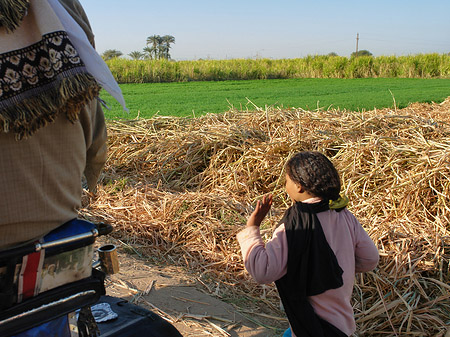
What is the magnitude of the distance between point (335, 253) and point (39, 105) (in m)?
1.35

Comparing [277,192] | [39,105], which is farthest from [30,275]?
[277,192]

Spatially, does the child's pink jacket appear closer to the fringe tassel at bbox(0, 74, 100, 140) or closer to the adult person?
the adult person

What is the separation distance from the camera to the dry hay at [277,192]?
300cm

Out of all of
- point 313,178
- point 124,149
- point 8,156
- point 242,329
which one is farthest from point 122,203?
point 8,156

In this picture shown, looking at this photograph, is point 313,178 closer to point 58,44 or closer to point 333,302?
point 333,302

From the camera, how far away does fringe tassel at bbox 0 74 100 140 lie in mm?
1249

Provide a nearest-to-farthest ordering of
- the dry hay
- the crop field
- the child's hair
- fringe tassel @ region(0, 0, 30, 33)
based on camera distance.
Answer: fringe tassel @ region(0, 0, 30, 33)
the child's hair
the dry hay
the crop field

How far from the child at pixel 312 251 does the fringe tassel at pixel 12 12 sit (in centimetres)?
120

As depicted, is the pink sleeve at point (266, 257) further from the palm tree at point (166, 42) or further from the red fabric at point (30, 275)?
the palm tree at point (166, 42)

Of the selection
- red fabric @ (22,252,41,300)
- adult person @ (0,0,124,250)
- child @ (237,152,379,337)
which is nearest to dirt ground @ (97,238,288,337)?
child @ (237,152,379,337)

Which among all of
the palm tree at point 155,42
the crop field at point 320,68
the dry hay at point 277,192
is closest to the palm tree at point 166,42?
the palm tree at point 155,42

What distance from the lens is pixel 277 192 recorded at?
4691mm

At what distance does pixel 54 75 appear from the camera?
1325 millimetres

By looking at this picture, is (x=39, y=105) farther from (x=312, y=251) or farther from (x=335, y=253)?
(x=335, y=253)
